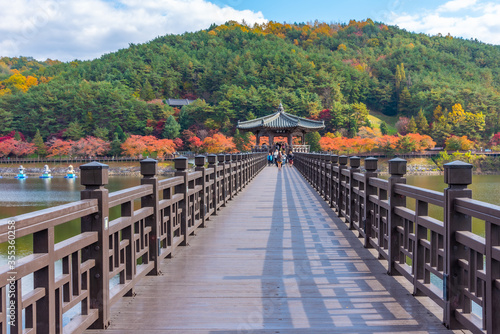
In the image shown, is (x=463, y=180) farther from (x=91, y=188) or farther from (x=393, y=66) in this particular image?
(x=393, y=66)

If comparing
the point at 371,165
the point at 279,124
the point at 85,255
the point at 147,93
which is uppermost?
the point at 147,93

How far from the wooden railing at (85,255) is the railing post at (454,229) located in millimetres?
1986

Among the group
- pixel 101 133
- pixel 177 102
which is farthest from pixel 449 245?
pixel 177 102

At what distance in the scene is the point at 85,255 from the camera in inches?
102

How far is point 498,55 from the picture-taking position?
107 metres

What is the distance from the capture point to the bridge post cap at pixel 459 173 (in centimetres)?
253

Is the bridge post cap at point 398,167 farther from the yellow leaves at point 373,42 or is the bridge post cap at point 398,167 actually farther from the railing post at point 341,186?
the yellow leaves at point 373,42

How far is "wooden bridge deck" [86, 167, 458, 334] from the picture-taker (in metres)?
2.79

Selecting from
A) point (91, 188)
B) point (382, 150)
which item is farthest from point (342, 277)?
point (382, 150)

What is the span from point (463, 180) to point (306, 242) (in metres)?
3.10

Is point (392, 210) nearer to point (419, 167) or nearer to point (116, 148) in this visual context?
point (419, 167)

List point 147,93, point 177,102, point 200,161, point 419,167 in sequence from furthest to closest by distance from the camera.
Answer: point 147,93 → point 177,102 → point 419,167 → point 200,161

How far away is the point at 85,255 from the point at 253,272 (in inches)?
72.1

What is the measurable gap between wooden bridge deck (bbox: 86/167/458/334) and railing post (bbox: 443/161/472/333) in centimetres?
25
